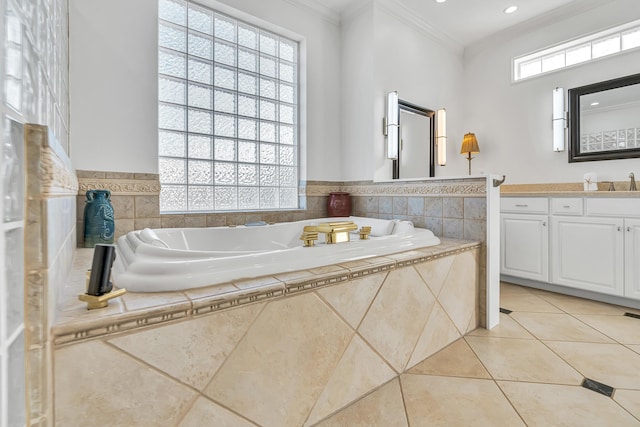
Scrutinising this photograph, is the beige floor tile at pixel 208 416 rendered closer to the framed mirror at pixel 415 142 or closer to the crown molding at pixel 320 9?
the framed mirror at pixel 415 142

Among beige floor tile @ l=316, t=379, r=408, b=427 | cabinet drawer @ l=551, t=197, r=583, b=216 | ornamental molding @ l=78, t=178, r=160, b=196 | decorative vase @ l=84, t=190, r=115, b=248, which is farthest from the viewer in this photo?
cabinet drawer @ l=551, t=197, r=583, b=216

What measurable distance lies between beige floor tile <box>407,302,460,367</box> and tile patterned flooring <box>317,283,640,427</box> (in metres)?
0.04

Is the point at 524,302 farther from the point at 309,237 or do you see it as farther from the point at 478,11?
the point at 478,11

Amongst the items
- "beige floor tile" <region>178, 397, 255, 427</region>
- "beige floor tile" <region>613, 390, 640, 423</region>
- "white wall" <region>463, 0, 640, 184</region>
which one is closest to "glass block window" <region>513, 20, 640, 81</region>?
"white wall" <region>463, 0, 640, 184</region>

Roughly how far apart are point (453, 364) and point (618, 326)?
126 centimetres

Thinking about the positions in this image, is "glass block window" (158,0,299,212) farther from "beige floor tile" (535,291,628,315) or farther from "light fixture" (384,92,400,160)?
"beige floor tile" (535,291,628,315)

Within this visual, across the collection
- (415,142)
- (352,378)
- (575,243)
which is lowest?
(352,378)

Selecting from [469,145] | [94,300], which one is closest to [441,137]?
[469,145]

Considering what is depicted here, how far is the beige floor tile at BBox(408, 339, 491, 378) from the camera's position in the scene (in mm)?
1392

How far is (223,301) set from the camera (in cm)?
87

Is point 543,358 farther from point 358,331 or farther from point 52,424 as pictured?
point 52,424

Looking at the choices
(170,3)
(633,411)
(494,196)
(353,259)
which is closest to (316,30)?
(170,3)

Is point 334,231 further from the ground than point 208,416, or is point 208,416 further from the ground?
point 334,231

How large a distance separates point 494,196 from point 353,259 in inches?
44.1
